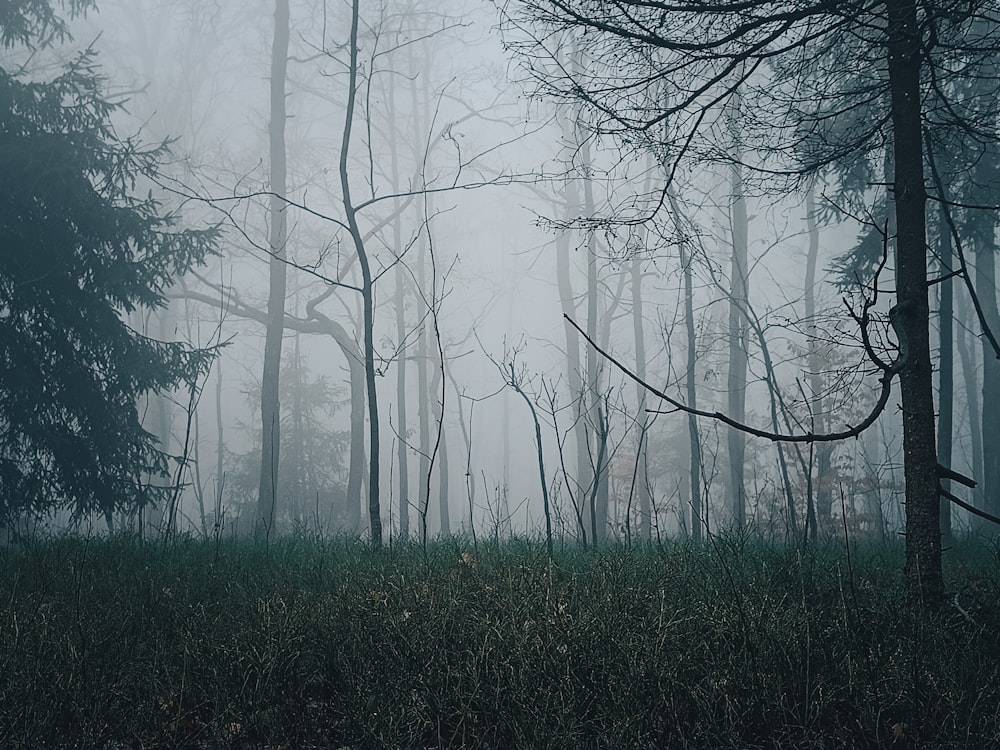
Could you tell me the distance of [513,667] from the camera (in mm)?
2408

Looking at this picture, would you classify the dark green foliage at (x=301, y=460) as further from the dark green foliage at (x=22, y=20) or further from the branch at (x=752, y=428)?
the branch at (x=752, y=428)

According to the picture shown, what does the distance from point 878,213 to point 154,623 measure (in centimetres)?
1183

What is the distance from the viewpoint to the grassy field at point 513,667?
82.8 inches

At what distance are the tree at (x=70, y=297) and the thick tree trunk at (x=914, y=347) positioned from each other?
7.74 meters

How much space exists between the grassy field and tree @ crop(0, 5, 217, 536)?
557 centimetres

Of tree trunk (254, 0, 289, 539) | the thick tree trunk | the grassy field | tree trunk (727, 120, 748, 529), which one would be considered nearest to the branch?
A: the grassy field

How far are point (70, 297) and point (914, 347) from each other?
9783 millimetres

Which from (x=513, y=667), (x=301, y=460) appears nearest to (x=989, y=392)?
(x=513, y=667)

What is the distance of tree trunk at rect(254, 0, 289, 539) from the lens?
39.4 ft

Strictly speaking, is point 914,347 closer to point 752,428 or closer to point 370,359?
point 752,428

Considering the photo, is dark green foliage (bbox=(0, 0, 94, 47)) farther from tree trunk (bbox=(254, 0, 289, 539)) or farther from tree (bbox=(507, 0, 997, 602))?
tree (bbox=(507, 0, 997, 602))

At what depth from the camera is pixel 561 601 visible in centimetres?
299

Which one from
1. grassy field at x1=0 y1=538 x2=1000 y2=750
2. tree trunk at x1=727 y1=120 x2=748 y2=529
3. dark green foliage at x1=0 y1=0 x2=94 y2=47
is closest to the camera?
grassy field at x1=0 y1=538 x2=1000 y2=750

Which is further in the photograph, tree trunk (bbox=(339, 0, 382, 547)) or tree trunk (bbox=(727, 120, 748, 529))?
tree trunk (bbox=(727, 120, 748, 529))
